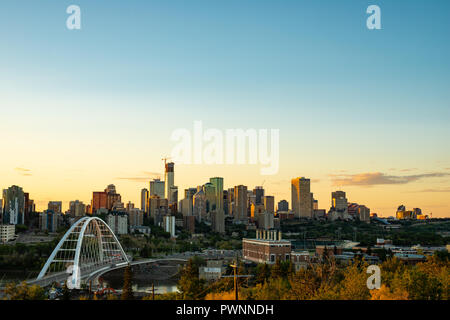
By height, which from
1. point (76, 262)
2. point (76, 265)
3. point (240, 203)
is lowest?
point (76, 265)

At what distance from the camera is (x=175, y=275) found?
178 ft

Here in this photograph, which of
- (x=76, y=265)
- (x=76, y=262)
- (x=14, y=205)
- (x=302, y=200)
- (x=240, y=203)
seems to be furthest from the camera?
(x=240, y=203)

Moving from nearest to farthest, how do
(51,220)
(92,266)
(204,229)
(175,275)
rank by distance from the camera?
(92,266), (175,275), (51,220), (204,229)

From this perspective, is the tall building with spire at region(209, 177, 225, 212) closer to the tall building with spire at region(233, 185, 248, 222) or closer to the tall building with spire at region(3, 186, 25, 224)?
the tall building with spire at region(233, 185, 248, 222)

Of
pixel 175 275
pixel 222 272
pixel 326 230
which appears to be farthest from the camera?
pixel 326 230

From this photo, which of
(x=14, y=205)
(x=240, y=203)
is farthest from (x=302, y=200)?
(x=14, y=205)

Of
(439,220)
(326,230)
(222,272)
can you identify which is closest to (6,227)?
(222,272)

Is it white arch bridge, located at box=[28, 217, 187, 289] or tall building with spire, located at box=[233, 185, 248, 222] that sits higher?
tall building with spire, located at box=[233, 185, 248, 222]

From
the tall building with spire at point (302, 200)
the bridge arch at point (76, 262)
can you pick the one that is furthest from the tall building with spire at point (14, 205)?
the tall building with spire at point (302, 200)

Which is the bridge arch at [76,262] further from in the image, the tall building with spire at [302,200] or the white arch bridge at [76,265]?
the tall building with spire at [302,200]

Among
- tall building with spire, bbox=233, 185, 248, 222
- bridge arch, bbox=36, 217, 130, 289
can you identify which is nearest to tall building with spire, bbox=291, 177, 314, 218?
tall building with spire, bbox=233, 185, 248, 222

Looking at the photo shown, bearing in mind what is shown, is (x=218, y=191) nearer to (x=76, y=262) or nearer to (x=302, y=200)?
(x=302, y=200)
